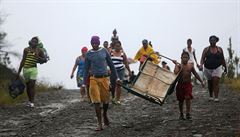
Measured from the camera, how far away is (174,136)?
12.0 metres

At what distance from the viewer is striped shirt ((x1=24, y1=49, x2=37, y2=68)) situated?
60.4 ft

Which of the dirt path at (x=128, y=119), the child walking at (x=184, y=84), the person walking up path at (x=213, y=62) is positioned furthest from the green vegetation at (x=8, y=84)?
the child walking at (x=184, y=84)

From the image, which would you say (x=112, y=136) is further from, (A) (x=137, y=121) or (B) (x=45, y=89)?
(B) (x=45, y=89)

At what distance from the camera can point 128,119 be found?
15.1 metres

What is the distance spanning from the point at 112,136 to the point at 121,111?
167 inches

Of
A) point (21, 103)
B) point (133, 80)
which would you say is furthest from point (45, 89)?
point (133, 80)

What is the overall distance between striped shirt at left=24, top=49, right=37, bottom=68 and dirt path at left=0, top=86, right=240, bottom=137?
1.30 metres

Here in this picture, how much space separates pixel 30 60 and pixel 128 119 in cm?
472

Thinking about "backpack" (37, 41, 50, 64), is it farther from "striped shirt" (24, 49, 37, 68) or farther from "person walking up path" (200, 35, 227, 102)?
"person walking up path" (200, 35, 227, 102)

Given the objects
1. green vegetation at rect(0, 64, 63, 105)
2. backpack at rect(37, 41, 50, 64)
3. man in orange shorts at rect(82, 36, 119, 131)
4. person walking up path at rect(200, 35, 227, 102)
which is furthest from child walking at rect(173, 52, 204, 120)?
green vegetation at rect(0, 64, 63, 105)

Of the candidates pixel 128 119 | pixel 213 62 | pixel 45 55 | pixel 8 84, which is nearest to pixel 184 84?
pixel 128 119

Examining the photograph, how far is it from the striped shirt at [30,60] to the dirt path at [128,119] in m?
1.30

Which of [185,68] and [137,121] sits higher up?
[185,68]

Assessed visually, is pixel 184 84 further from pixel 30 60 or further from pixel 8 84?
pixel 8 84
